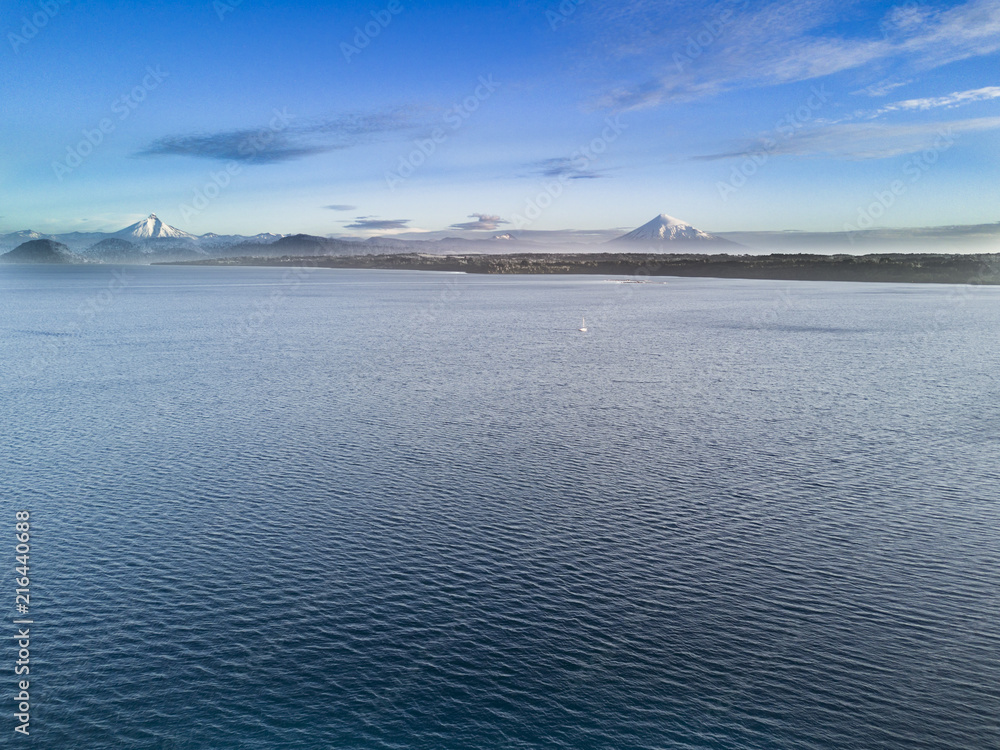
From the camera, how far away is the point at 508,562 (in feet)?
91.9

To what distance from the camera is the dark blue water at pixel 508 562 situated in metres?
19.3

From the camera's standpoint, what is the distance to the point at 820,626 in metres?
23.4

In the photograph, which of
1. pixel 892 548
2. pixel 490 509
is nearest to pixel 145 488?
pixel 490 509

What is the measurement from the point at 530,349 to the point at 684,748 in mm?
73262

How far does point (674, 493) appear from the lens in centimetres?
3600

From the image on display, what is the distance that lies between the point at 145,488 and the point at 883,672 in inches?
1369

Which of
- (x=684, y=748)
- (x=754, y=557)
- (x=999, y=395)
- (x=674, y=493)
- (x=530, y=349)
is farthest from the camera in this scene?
(x=530, y=349)

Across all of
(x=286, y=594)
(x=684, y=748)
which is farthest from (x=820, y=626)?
(x=286, y=594)

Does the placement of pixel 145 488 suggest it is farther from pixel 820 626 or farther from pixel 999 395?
pixel 999 395

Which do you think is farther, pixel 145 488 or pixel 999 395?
pixel 999 395

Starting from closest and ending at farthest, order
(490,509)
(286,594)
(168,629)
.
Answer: (168,629), (286,594), (490,509)

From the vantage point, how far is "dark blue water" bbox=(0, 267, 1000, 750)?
63.3ft

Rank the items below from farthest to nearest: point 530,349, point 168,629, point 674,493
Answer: point 530,349 < point 674,493 < point 168,629

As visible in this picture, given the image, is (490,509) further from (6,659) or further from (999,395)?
(999,395)
